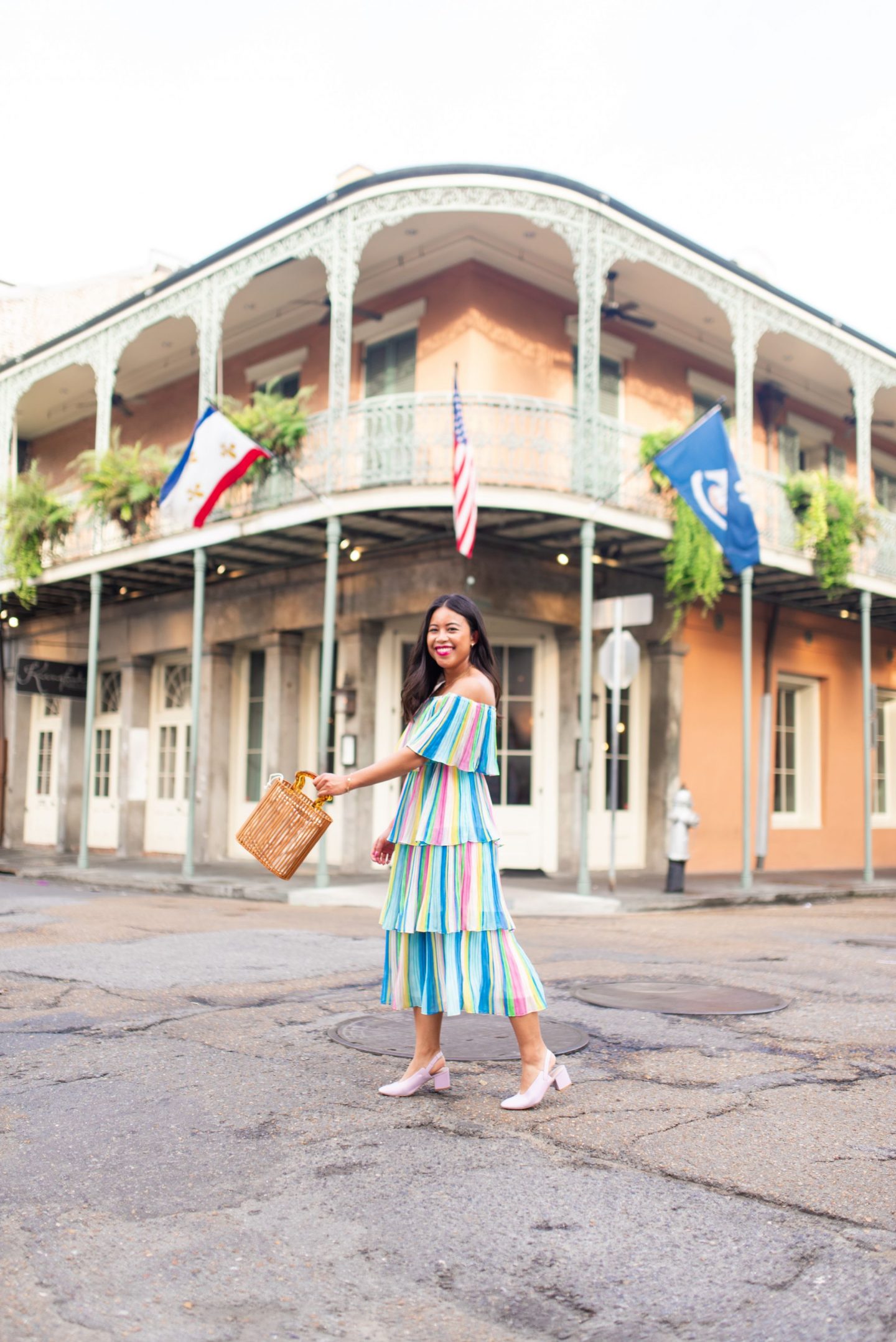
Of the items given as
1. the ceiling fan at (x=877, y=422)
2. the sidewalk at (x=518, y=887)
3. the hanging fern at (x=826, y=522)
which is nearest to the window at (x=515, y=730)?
the sidewalk at (x=518, y=887)

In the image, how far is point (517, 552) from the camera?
13.9m

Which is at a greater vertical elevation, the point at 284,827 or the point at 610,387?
the point at 610,387

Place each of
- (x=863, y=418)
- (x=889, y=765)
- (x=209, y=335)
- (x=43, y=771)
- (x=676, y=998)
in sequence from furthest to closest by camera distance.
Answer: (x=43, y=771)
(x=889, y=765)
(x=863, y=418)
(x=209, y=335)
(x=676, y=998)

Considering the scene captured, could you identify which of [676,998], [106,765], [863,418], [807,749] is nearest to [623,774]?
[807,749]

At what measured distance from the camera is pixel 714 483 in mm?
12234

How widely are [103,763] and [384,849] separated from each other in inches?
634

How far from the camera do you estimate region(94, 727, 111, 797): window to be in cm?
1914

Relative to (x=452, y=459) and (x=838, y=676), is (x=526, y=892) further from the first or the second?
(x=838, y=676)

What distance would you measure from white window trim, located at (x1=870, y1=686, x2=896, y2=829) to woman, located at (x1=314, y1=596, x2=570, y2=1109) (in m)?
16.7

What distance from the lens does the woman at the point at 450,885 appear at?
3803mm

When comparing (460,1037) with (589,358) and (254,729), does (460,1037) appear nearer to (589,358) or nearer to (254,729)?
(589,358)

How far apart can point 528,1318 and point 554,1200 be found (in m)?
0.62

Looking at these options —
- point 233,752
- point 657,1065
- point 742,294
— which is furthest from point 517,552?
point 657,1065

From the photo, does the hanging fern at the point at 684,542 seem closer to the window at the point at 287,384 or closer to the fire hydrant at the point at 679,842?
the fire hydrant at the point at 679,842
